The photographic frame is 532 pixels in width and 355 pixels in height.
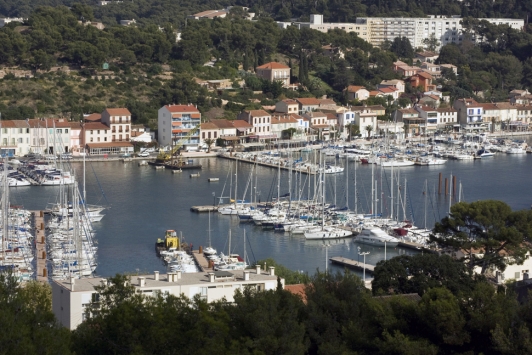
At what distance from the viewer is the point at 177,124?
27.1 metres

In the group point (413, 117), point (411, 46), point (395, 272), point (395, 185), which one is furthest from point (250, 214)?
point (411, 46)

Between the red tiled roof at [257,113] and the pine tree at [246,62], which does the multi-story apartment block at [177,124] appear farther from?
the pine tree at [246,62]

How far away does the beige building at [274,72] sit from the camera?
3312 cm

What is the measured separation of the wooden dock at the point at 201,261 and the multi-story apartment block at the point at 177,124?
1103cm

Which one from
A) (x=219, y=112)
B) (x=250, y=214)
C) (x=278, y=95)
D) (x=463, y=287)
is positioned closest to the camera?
(x=463, y=287)

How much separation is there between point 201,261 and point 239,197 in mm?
5347

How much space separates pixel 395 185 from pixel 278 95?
11227 millimetres

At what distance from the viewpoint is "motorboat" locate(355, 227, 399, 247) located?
16.7 metres

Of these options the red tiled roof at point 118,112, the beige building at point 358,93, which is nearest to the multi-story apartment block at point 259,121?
the red tiled roof at point 118,112

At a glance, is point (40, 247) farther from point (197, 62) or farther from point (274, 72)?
point (274, 72)

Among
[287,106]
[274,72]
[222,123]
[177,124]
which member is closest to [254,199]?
[177,124]

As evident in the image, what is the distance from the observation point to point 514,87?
3738 cm

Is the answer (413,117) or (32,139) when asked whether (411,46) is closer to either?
(413,117)

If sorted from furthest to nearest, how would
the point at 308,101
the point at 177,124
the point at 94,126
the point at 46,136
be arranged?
the point at 308,101
the point at 177,124
the point at 94,126
the point at 46,136
